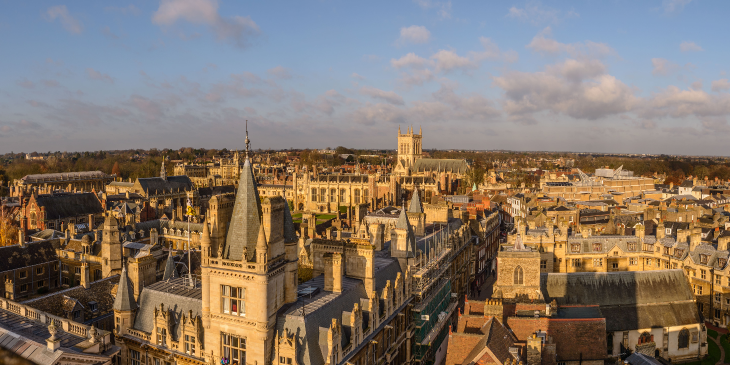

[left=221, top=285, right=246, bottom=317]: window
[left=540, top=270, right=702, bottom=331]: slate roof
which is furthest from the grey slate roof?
[left=540, top=270, right=702, bottom=331]: slate roof

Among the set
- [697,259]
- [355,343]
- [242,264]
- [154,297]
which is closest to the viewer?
[242,264]

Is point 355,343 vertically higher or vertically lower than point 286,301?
lower

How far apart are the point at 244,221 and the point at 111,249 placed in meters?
21.8

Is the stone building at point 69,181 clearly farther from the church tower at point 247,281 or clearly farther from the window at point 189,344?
the church tower at point 247,281

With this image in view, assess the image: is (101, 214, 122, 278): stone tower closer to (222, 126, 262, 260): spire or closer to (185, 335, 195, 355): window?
(185, 335, 195, 355): window

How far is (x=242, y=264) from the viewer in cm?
2402

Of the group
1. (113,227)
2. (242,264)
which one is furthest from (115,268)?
(242,264)

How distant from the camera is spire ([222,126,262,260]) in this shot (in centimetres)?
2484

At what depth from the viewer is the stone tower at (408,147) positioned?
18438cm

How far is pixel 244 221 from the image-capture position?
2505cm

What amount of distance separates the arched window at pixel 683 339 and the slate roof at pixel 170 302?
1478 inches

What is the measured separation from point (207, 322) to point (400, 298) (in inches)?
558

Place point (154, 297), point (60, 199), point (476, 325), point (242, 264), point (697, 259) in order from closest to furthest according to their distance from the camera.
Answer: point (242, 264) < point (154, 297) < point (476, 325) < point (697, 259) < point (60, 199)

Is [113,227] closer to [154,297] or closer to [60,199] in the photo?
[154,297]
